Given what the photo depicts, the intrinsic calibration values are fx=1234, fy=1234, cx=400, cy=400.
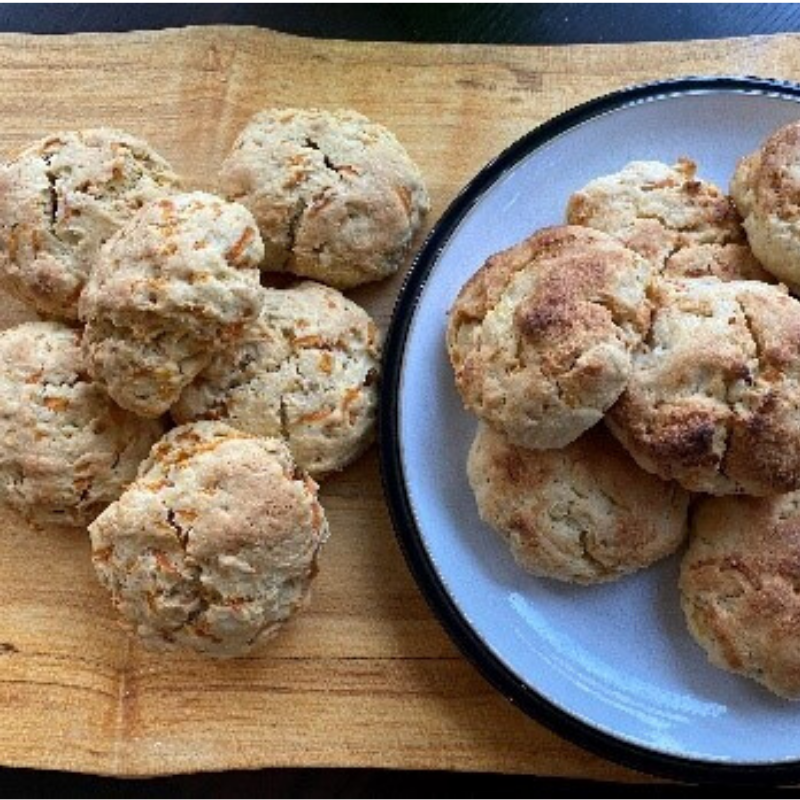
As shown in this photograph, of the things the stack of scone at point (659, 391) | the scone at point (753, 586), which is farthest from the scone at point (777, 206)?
the scone at point (753, 586)

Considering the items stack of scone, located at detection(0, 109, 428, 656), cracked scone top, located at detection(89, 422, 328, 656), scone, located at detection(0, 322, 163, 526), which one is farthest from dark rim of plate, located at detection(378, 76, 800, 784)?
scone, located at detection(0, 322, 163, 526)

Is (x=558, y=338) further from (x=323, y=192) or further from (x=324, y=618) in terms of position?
(x=324, y=618)

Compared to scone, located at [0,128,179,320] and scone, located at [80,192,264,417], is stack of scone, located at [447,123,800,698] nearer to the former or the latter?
scone, located at [80,192,264,417]

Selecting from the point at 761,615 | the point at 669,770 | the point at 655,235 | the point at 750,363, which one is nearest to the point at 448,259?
the point at 655,235

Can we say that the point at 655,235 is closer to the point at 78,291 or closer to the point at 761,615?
the point at 761,615

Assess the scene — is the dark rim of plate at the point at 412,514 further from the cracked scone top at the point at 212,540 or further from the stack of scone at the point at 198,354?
the cracked scone top at the point at 212,540

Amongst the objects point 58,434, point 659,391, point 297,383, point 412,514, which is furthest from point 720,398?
point 58,434
